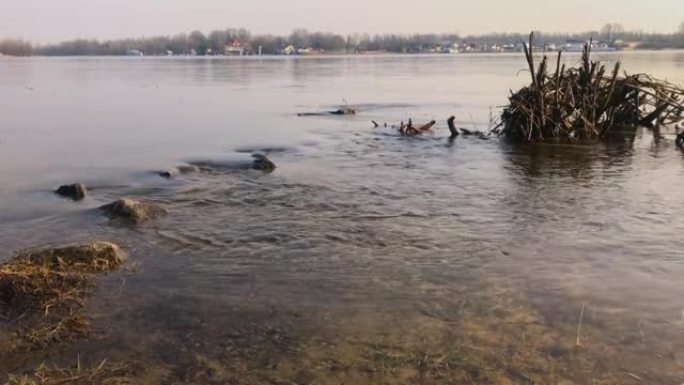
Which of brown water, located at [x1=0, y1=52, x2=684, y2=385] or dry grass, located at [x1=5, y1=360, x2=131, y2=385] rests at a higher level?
brown water, located at [x1=0, y1=52, x2=684, y2=385]

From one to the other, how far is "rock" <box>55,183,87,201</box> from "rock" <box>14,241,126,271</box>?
4.47 metres

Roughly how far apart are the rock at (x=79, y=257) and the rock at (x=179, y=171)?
689cm

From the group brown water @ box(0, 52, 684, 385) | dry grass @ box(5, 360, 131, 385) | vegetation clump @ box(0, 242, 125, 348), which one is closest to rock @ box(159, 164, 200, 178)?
brown water @ box(0, 52, 684, 385)

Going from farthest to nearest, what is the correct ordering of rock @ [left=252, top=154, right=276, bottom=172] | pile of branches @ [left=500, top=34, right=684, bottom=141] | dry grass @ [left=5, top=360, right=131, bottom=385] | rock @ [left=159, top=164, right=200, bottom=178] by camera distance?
pile of branches @ [left=500, top=34, right=684, bottom=141], rock @ [left=252, top=154, right=276, bottom=172], rock @ [left=159, top=164, right=200, bottom=178], dry grass @ [left=5, top=360, right=131, bottom=385]

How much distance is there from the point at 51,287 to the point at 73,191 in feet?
20.2

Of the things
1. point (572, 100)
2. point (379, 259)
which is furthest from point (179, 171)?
point (572, 100)

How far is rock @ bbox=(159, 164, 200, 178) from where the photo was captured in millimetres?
15812

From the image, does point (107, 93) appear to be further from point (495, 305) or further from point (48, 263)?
point (495, 305)

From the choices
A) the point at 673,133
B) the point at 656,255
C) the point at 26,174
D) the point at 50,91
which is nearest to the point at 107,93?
the point at 50,91

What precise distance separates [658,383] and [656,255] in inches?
152

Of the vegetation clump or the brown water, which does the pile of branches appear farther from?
the vegetation clump

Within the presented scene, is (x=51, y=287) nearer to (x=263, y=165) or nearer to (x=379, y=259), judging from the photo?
(x=379, y=259)

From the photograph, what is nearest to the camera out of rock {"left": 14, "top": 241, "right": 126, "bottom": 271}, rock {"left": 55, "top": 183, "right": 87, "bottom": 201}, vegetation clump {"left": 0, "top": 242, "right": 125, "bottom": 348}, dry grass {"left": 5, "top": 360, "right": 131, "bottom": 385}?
dry grass {"left": 5, "top": 360, "right": 131, "bottom": 385}

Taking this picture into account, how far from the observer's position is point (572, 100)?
21312 millimetres
